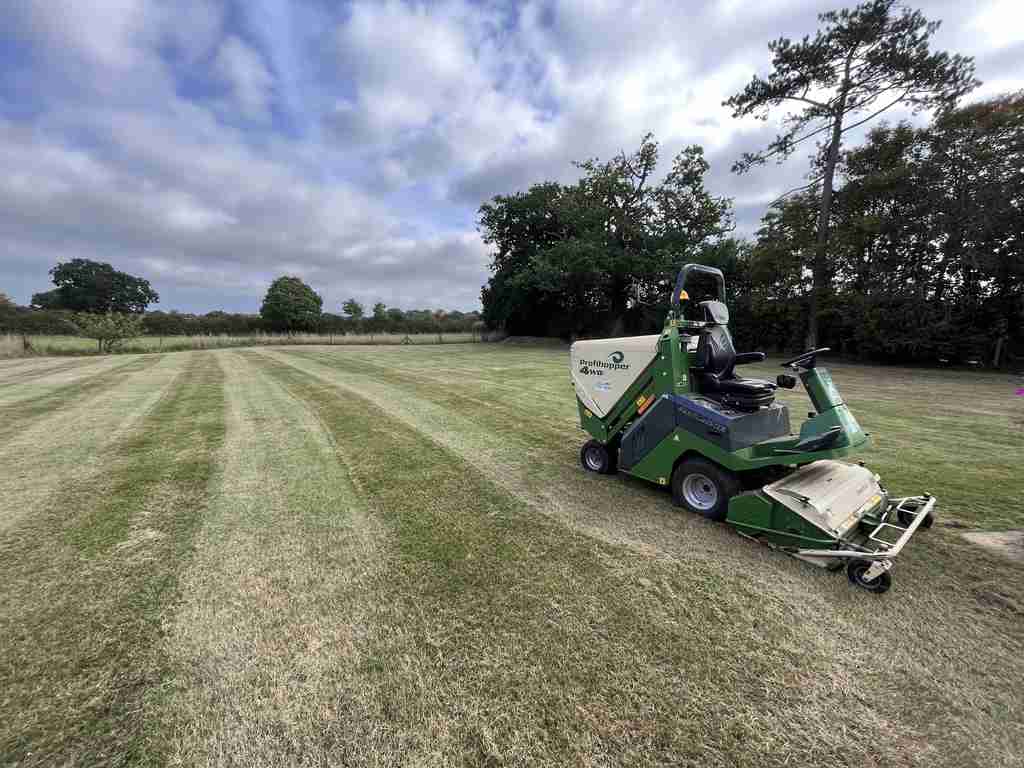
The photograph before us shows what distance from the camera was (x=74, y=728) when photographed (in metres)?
1.65

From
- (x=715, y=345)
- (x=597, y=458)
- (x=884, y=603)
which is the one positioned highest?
(x=715, y=345)

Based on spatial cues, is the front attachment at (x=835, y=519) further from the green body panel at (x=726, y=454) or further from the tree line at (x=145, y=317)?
the tree line at (x=145, y=317)

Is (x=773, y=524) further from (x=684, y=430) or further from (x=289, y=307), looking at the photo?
(x=289, y=307)

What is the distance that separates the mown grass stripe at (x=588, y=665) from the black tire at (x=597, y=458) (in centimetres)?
148

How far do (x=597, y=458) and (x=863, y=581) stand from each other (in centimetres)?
247

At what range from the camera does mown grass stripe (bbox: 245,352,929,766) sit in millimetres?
1607

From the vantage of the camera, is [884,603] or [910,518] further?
[910,518]

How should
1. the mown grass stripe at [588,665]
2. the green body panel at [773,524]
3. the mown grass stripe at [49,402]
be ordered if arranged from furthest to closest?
the mown grass stripe at [49,402]
the green body panel at [773,524]
the mown grass stripe at [588,665]

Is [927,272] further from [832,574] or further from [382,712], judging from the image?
[382,712]

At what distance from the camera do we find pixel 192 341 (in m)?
29.0

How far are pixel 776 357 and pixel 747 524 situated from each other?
23.7 m

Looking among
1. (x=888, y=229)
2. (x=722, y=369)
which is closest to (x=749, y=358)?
(x=722, y=369)

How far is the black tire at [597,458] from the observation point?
451 centimetres

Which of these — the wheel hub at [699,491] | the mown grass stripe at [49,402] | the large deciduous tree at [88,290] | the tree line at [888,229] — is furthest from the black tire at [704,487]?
the large deciduous tree at [88,290]
